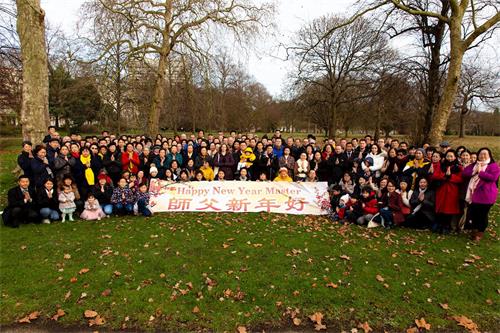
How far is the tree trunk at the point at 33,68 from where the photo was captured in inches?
375

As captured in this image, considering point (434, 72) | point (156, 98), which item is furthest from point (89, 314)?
point (434, 72)

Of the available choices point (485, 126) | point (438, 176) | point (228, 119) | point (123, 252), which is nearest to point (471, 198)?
point (438, 176)

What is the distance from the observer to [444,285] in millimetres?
4879

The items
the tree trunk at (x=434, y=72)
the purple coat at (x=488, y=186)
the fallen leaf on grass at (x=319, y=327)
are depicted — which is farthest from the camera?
the tree trunk at (x=434, y=72)

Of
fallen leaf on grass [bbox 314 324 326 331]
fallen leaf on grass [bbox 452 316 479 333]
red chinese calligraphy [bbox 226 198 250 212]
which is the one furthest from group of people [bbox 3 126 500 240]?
fallen leaf on grass [bbox 314 324 326 331]

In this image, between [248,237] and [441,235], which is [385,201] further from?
[248,237]

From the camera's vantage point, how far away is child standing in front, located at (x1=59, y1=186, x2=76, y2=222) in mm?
7457

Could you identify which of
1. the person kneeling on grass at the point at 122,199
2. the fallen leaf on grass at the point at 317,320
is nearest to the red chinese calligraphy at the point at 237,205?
the person kneeling on grass at the point at 122,199

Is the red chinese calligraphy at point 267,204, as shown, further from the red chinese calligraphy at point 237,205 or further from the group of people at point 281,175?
the group of people at point 281,175

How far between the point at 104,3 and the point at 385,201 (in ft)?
44.3

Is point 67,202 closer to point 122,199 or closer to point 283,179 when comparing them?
point 122,199

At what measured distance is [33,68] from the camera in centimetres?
986

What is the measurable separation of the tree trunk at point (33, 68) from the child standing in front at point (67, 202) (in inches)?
162

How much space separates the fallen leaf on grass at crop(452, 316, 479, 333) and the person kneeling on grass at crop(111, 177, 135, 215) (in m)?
7.45
